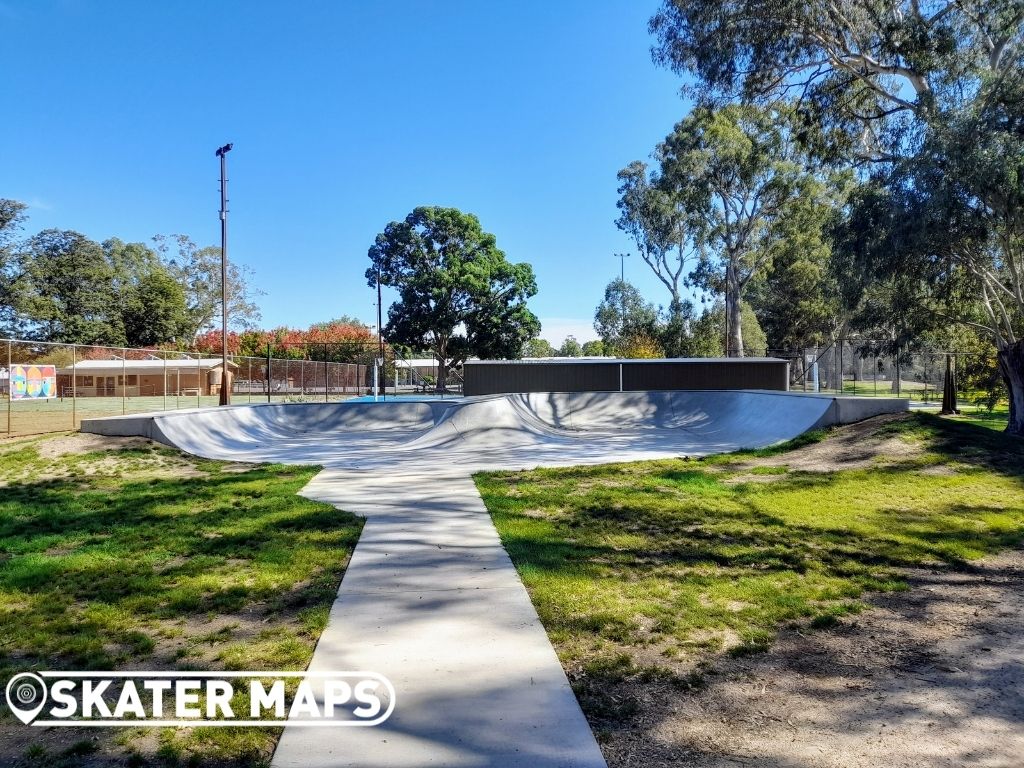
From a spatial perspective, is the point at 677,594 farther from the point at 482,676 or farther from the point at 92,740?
the point at 92,740

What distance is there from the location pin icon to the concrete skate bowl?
797cm

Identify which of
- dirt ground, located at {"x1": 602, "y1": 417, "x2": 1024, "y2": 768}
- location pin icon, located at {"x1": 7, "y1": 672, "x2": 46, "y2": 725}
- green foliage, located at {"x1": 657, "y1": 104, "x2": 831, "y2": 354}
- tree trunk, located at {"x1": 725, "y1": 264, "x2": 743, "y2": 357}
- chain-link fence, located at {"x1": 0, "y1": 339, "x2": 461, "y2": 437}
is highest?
green foliage, located at {"x1": 657, "y1": 104, "x2": 831, "y2": 354}

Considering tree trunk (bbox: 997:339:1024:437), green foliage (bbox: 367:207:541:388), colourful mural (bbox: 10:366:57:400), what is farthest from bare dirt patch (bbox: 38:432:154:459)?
green foliage (bbox: 367:207:541:388)

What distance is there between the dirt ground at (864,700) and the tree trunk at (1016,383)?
37.9ft

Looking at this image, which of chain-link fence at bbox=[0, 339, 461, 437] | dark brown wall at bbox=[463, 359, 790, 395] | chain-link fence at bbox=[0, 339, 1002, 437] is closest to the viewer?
chain-link fence at bbox=[0, 339, 461, 437]

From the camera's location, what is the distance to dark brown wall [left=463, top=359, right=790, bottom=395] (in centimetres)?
2462

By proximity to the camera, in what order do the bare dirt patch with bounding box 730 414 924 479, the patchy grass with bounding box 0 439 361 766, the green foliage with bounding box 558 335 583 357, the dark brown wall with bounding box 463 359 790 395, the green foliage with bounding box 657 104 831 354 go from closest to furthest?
the patchy grass with bounding box 0 439 361 766 < the bare dirt patch with bounding box 730 414 924 479 < the dark brown wall with bounding box 463 359 790 395 < the green foliage with bounding box 657 104 831 354 < the green foliage with bounding box 558 335 583 357

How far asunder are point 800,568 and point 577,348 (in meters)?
99.3

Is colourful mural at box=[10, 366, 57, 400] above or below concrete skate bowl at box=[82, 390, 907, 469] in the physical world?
above

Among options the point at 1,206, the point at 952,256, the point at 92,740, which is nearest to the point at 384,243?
the point at 1,206

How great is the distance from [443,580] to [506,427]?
12095 millimetres

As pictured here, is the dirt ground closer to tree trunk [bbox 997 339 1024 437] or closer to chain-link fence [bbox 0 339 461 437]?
tree trunk [bbox 997 339 1024 437]

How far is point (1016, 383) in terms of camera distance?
13328 mm

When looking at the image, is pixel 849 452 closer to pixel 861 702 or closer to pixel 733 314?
pixel 861 702
